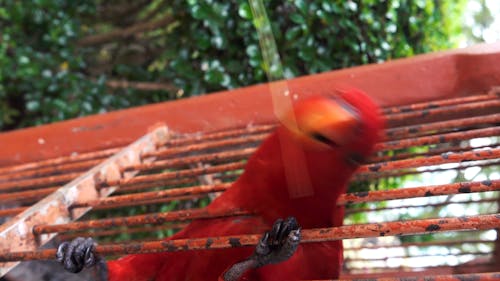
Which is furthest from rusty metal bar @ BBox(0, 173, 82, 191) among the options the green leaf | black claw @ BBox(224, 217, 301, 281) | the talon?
the green leaf

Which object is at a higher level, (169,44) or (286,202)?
(169,44)

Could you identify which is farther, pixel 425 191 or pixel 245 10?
pixel 245 10

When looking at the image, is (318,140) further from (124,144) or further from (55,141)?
(55,141)

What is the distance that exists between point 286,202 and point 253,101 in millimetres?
881

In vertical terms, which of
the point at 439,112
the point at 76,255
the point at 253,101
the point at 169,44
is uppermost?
the point at 169,44

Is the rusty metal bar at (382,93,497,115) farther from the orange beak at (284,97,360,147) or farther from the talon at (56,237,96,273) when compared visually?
the talon at (56,237,96,273)

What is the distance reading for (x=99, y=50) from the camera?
3475 mm

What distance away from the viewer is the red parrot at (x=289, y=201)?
75 cm

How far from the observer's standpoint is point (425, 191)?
2.69 feet

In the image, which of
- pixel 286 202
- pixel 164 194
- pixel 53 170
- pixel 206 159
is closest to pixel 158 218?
pixel 164 194

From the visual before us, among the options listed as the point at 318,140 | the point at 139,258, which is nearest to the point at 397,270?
the point at 139,258

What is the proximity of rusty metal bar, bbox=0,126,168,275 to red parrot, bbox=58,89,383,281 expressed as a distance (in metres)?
0.15

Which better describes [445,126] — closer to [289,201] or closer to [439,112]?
[439,112]

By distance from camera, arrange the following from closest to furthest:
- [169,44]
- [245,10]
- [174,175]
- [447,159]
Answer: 1. [447,159]
2. [174,175]
3. [245,10]
4. [169,44]
